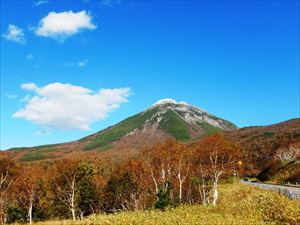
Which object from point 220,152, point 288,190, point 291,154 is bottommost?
point 288,190

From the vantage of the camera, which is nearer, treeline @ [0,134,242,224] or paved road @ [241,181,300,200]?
paved road @ [241,181,300,200]

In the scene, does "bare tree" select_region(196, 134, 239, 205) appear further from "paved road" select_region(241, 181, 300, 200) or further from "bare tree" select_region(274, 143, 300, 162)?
"bare tree" select_region(274, 143, 300, 162)

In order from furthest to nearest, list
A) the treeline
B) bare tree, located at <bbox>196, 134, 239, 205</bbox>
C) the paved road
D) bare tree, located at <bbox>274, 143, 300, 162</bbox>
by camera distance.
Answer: bare tree, located at <bbox>274, 143, 300, 162</bbox>
the treeline
bare tree, located at <bbox>196, 134, 239, 205</bbox>
the paved road

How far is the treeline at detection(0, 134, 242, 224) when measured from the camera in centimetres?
9606

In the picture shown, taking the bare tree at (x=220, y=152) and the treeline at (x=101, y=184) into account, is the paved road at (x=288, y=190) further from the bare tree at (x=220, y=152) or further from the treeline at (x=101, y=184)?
the treeline at (x=101, y=184)

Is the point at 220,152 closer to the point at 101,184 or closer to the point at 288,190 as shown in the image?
the point at 288,190

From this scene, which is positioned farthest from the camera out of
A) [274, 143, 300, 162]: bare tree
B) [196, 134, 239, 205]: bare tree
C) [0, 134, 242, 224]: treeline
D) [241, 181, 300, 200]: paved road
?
[274, 143, 300, 162]: bare tree

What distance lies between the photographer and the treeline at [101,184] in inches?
3782

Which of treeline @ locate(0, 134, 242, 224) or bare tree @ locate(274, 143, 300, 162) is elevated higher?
bare tree @ locate(274, 143, 300, 162)

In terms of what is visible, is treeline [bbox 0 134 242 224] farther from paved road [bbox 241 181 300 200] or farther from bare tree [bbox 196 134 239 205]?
paved road [bbox 241 181 300 200]

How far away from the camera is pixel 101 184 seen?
11812 centimetres

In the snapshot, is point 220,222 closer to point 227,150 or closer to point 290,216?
point 290,216

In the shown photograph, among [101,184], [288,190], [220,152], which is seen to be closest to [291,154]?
[101,184]

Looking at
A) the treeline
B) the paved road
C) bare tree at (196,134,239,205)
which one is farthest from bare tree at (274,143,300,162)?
bare tree at (196,134,239,205)
